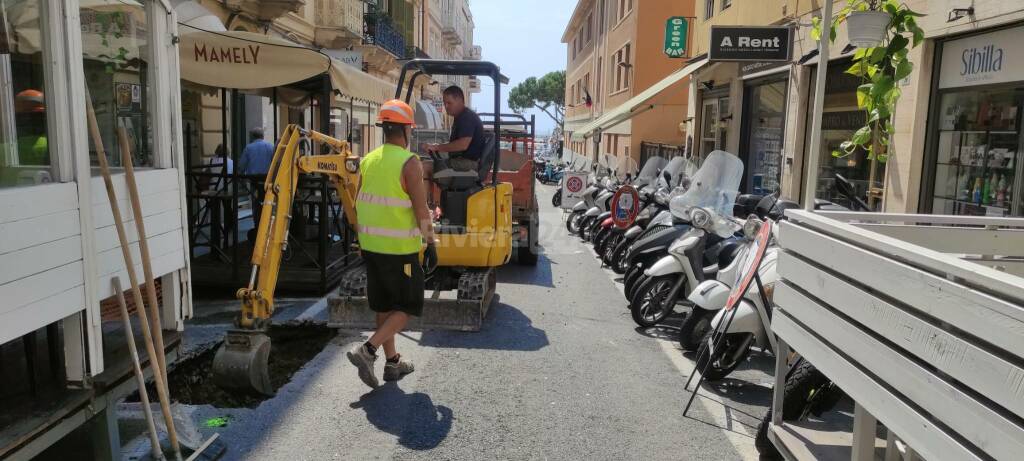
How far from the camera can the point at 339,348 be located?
18.6 feet

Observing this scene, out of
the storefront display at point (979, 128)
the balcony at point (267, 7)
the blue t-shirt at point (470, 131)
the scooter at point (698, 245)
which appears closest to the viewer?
the scooter at point (698, 245)

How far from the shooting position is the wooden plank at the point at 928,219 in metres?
3.22

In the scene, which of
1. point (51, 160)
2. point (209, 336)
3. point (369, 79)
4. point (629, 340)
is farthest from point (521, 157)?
point (51, 160)

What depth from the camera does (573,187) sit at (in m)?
14.1

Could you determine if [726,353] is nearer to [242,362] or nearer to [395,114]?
[395,114]

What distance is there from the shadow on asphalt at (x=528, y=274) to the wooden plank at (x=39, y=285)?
6.00 meters

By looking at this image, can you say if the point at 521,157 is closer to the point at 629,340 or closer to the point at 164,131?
the point at 629,340

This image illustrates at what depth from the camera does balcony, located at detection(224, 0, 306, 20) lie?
12906 mm

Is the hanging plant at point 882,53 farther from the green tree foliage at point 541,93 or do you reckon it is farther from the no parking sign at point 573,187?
the green tree foliage at point 541,93

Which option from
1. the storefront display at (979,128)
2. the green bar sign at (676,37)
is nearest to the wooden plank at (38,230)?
the storefront display at (979,128)

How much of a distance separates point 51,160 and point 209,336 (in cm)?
315

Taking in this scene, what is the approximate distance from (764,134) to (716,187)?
7.20m

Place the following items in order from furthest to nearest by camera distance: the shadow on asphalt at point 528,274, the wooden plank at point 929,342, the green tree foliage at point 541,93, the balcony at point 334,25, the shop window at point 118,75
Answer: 1. the green tree foliage at point 541,93
2. the balcony at point 334,25
3. the shadow on asphalt at point 528,274
4. the shop window at point 118,75
5. the wooden plank at point 929,342

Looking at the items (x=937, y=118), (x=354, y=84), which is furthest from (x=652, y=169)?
(x=354, y=84)
